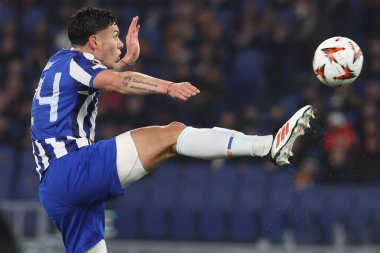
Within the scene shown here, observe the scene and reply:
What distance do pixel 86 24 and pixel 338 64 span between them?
6.57ft

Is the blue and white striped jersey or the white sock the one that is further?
the blue and white striped jersey

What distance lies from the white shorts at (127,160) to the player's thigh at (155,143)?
3cm

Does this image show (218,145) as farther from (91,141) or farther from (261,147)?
(91,141)

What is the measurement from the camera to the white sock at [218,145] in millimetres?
6895

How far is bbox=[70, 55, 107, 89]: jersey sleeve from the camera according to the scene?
23.0ft

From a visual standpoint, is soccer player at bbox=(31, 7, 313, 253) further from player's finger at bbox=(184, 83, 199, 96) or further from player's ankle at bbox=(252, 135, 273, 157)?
player's finger at bbox=(184, 83, 199, 96)

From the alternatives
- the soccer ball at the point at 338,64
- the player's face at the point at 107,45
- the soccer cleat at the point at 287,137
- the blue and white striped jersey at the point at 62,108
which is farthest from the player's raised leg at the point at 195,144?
the soccer ball at the point at 338,64

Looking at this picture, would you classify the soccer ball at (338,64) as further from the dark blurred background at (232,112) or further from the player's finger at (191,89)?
the dark blurred background at (232,112)

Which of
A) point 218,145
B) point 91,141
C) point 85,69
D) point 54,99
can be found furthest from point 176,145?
point 54,99

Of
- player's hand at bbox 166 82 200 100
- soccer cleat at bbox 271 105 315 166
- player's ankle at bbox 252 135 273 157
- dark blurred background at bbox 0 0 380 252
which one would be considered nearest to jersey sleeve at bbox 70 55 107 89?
player's hand at bbox 166 82 200 100

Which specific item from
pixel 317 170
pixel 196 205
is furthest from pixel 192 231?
pixel 317 170

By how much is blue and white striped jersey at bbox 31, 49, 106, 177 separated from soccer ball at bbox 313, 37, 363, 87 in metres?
1.84

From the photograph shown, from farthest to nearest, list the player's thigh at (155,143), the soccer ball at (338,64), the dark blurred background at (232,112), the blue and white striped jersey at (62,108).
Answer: the dark blurred background at (232,112) → the soccer ball at (338,64) → the blue and white striped jersey at (62,108) → the player's thigh at (155,143)

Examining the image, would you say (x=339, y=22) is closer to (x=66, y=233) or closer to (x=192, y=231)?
(x=192, y=231)
